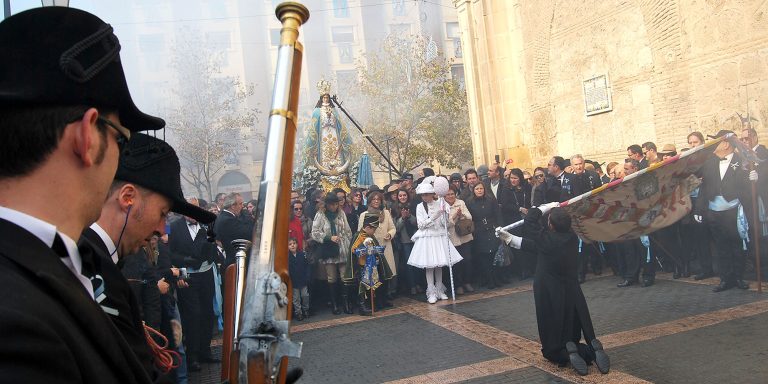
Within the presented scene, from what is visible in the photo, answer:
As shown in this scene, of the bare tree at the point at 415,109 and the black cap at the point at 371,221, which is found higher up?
the bare tree at the point at 415,109

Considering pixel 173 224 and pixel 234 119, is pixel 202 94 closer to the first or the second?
pixel 234 119

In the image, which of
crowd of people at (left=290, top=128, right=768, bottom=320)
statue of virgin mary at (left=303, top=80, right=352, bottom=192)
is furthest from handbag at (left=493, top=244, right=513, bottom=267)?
statue of virgin mary at (left=303, top=80, right=352, bottom=192)

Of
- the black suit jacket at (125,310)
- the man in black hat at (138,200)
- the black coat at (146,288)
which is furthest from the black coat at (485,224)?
the black suit jacket at (125,310)

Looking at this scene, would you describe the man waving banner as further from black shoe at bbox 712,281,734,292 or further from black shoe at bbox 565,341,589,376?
black shoe at bbox 565,341,589,376

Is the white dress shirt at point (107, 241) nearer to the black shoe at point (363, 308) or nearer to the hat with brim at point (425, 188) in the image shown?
the black shoe at point (363, 308)

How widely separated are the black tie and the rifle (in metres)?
0.41

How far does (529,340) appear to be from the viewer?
5.86m

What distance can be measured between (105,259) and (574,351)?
415 cm

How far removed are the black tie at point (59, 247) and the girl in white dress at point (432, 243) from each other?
7510 mm

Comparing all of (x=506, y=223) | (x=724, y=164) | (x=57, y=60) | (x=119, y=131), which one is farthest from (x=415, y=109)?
(x=57, y=60)

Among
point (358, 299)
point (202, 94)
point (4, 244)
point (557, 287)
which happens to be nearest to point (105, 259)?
point (4, 244)

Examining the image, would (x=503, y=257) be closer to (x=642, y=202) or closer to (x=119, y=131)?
(x=642, y=202)

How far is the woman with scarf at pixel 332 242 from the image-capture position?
26.7 feet

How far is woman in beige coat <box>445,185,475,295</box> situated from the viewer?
8656 mm
